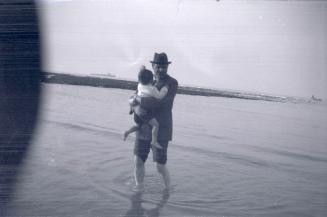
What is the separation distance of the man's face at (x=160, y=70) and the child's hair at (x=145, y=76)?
88 millimetres

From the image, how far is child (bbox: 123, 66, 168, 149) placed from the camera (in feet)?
10.5

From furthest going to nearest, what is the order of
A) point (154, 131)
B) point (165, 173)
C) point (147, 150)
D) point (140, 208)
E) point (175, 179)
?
point (175, 179), point (165, 173), point (147, 150), point (154, 131), point (140, 208)

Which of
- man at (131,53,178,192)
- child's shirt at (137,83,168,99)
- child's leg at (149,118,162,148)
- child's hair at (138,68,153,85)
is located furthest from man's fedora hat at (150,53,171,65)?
child's leg at (149,118,162,148)

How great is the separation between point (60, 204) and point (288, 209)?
226 cm

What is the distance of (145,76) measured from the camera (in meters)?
3.20

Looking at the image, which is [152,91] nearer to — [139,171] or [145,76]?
[145,76]

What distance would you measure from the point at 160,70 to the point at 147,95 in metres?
0.27

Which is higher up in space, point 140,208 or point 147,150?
point 147,150

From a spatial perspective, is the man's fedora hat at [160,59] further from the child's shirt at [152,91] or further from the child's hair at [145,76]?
the child's shirt at [152,91]

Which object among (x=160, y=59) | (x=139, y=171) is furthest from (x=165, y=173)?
(x=160, y=59)

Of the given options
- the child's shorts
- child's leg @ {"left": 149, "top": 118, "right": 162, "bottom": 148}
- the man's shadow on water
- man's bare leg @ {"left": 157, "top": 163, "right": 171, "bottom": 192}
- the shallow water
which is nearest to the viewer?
the man's shadow on water

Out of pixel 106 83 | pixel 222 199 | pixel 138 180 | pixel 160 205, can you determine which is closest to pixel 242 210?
pixel 222 199

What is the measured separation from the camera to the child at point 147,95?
321 cm

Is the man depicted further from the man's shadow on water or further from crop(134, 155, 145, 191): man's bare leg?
the man's shadow on water
